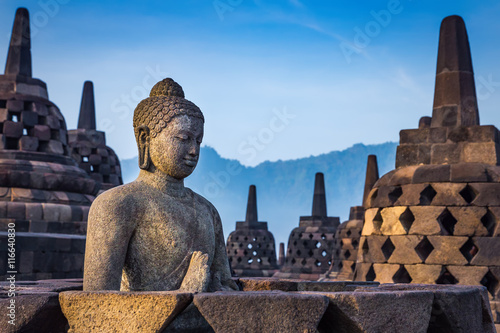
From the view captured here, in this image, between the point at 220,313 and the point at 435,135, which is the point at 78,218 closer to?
the point at 435,135

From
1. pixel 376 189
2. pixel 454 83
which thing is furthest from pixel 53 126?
pixel 454 83

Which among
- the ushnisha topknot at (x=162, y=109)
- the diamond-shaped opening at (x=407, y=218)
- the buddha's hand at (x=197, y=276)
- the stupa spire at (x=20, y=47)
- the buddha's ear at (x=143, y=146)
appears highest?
the stupa spire at (x=20, y=47)

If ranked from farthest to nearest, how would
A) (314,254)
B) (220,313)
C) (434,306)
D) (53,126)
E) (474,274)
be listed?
(314,254) → (53,126) → (474,274) → (434,306) → (220,313)

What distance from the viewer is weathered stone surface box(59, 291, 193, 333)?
294 cm

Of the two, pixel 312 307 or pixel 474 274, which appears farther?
pixel 474 274

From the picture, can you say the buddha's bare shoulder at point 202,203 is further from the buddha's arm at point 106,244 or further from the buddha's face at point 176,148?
the buddha's arm at point 106,244

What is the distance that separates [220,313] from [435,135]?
17.5ft

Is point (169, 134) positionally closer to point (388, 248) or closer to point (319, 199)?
point (388, 248)

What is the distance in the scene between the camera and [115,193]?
3.66 m

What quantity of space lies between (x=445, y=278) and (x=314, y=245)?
14945 millimetres

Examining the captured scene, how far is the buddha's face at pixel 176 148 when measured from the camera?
3891 mm

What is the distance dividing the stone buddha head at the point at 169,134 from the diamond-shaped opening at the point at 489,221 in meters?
4.02

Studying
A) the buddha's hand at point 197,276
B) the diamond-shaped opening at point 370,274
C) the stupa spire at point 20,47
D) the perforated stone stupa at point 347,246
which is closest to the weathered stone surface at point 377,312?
the buddha's hand at point 197,276

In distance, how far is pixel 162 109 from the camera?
3.92 m
